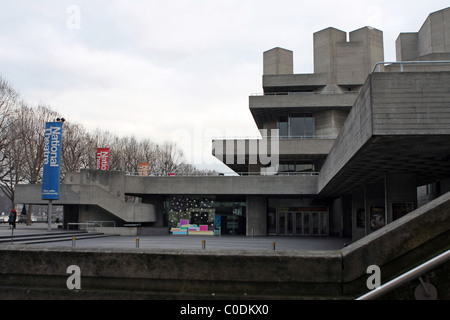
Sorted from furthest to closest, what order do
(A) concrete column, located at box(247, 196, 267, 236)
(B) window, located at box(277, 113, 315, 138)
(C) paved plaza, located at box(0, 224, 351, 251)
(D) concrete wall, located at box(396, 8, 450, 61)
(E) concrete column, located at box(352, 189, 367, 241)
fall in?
(B) window, located at box(277, 113, 315, 138) < (D) concrete wall, located at box(396, 8, 450, 61) < (A) concrete column, located at box(247, 196, 267, 236) < (E) concrete column, located at box(352, 189, 367, 241) < (C) paved plaza, located at box(0, 224, 351, 251)

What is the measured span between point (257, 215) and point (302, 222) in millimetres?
4801

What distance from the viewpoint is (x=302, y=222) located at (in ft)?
126

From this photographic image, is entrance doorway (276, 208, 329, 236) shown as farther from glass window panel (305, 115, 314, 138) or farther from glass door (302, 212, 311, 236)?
glass window panel (305, 115, 314, 138)

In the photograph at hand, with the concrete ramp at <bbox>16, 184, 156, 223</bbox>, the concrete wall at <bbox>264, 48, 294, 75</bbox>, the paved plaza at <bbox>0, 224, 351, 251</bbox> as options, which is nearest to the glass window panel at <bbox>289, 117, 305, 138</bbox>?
the concrete wall at <bbox>264, 48, 294, 75</bbox>

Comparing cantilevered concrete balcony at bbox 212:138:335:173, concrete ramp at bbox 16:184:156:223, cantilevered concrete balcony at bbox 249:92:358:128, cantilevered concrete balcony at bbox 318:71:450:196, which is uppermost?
cantilevered concrete balcony at bbox 249:92:358:128

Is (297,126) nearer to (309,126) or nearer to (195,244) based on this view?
(309,126)

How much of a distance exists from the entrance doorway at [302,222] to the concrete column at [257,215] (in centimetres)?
211

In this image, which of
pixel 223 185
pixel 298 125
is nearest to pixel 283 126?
pixel 298 125

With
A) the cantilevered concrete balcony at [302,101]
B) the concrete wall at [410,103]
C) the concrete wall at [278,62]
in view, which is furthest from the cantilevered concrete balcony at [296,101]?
the concrete wall at [410,103]

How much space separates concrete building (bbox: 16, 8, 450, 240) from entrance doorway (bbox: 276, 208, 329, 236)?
0.10 metres

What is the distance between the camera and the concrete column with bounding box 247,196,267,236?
3719cm
